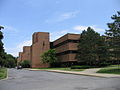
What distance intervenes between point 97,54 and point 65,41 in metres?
14.7

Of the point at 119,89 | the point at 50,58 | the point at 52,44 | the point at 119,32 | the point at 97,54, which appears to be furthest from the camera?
the point at 52,44

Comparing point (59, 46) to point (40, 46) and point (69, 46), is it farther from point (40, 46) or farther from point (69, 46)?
point (69, 46)

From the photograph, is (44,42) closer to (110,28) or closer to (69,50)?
(69,50)

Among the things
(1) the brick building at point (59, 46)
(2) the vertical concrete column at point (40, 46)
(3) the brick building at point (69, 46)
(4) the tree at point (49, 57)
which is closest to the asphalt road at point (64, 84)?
(3) the brick building at point (69, 46)

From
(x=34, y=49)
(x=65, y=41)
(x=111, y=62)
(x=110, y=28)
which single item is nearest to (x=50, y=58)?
(x=65, y=41)

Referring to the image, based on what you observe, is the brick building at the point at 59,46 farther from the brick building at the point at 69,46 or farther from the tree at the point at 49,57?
the tree at the point at 49,57

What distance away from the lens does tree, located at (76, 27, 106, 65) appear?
53.9 metres

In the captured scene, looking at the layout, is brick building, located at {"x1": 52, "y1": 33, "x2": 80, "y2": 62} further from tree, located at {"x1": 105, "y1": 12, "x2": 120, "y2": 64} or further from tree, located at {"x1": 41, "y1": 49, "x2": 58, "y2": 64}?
tree, located at {"x1": 105, "y1": 12, "x2": 120, "y2": 64}

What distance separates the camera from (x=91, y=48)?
5506cm

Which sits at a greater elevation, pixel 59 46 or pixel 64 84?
pixel 59 46

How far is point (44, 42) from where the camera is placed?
77.9 m

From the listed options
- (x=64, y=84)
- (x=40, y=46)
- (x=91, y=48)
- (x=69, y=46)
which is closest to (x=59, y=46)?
(x=40, y=46)

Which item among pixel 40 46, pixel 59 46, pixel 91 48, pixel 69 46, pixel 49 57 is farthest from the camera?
pixel 40 46

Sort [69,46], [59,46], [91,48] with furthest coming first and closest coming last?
1. [59,46]
2. [69,46]
3. [91,48]
